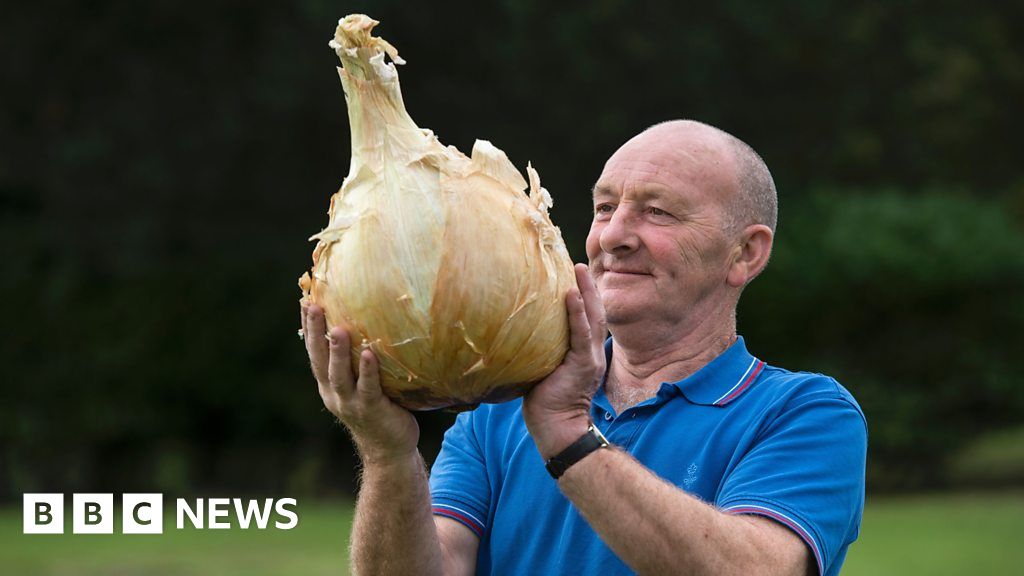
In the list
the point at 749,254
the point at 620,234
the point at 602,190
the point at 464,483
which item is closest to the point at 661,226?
the point at 620,234

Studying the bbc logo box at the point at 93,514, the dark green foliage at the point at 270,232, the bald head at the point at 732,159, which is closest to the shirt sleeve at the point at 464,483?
the bald head at the point at 732,159

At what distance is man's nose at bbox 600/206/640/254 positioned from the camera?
3.95 m

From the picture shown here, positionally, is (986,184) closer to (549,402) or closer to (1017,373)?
(1017,373)

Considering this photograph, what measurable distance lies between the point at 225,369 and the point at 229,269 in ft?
4.74

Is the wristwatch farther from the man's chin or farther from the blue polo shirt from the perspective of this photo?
the man's chin

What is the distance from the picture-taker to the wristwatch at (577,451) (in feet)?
11.0

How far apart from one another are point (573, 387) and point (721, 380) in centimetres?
79

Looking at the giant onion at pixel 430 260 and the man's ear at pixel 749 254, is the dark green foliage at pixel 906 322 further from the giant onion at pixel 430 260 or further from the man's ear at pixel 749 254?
the giant onion at pixel 430 260

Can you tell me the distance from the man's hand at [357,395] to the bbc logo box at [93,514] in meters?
13.2

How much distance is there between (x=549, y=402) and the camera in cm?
338

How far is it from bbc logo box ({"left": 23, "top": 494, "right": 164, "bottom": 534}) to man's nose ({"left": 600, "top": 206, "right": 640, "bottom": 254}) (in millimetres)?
13048

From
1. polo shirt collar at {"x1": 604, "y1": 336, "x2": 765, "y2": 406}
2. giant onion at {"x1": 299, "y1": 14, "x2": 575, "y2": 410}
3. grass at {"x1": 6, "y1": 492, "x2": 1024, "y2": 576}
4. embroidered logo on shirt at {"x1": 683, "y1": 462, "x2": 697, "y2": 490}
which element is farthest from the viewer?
grass at {"x1": 6, "y1": 492, "x2": 1024, "y2": 576}

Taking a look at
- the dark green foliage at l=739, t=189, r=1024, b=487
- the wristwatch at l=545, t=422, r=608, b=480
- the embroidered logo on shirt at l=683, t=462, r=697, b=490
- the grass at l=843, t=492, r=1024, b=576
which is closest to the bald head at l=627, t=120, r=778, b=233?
the embroidered logo on shirt at l=683, t=462, r=697, b=490

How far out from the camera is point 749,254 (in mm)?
4242
